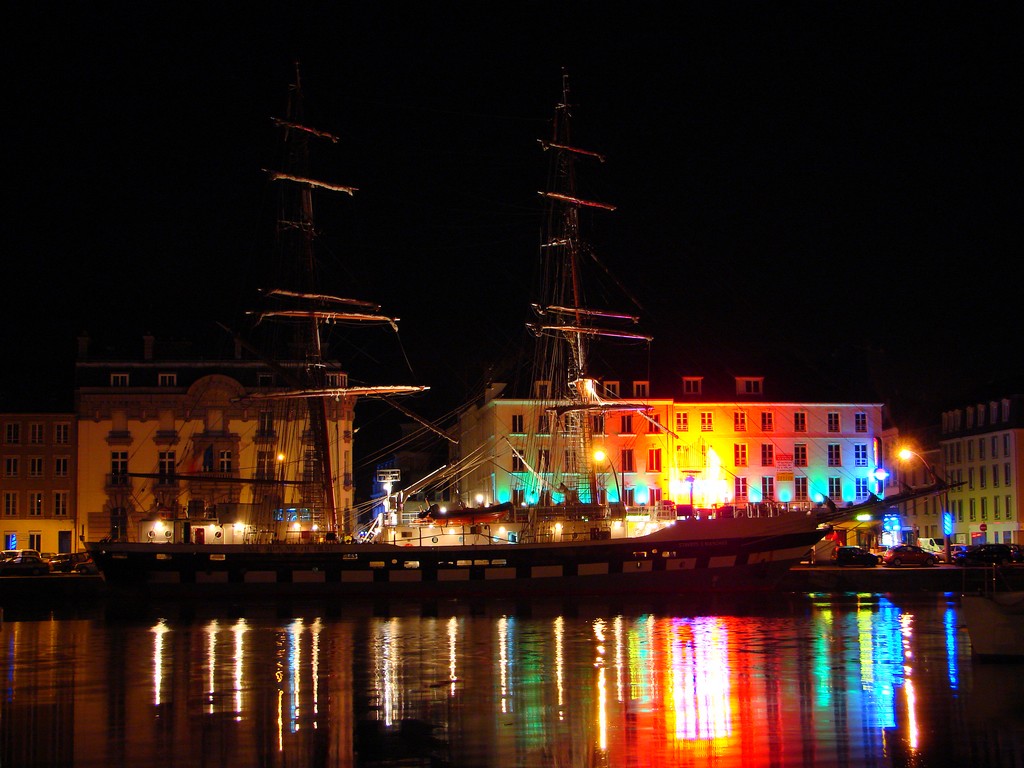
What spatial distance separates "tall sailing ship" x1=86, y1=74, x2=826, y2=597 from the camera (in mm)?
57688

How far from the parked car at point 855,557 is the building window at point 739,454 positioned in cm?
1473

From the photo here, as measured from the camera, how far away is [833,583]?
5688 centimetres

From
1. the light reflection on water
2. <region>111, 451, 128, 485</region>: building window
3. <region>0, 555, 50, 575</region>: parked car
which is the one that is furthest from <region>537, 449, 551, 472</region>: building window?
A: the light reflection on water

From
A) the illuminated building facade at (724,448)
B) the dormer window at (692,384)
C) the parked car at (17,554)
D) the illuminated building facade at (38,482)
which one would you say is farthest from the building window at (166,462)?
the dormer window at (692,384)

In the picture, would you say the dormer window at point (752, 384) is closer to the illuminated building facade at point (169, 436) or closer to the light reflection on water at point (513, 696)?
the illuminated building facade at point (169, 436)

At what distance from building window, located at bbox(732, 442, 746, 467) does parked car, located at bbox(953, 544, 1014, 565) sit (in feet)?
54.5

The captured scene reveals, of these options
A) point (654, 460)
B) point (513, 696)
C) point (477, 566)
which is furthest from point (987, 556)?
point (513, 696)

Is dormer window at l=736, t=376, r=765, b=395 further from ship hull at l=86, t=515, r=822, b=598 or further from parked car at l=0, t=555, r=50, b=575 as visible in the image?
parked car at l=0, t=555, r=50, b=575

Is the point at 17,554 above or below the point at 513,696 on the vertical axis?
above

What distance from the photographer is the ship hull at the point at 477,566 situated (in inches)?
2265

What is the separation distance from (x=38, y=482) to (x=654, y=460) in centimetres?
3736

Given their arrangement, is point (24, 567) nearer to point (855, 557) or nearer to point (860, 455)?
point (855, 557)

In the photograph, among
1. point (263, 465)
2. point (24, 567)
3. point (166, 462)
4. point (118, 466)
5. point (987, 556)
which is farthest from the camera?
point (118, 466)

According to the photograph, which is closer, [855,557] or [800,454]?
[855,557]
